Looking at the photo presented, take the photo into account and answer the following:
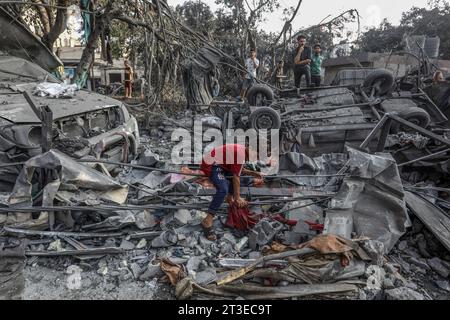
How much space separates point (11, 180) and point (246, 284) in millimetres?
2923

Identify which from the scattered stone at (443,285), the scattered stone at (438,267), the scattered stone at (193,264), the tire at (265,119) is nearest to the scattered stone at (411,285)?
the scattered stone at (443,285)

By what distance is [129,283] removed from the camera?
318 centimetres

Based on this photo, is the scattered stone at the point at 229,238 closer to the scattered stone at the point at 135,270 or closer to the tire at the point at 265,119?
the scattered stone at the point at 135,270

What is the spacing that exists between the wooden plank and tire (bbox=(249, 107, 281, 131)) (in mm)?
2905

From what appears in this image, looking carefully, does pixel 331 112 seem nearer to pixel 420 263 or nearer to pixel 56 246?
pixel 420 263

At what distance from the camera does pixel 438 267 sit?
11.2 feet

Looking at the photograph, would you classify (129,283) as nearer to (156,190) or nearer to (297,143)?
(156,190)

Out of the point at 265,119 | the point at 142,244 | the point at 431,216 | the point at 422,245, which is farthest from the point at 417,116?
the point at 142,244

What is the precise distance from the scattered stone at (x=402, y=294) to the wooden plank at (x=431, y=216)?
0.77 m

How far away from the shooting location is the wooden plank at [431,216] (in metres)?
3.53

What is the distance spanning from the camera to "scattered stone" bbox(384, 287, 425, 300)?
9.32 ft

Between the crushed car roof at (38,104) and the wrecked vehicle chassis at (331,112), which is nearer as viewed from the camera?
the crushed car roof at (38,104)

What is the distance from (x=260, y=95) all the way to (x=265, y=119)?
5.15 feet

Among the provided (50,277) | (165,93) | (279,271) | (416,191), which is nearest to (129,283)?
(50,277)
